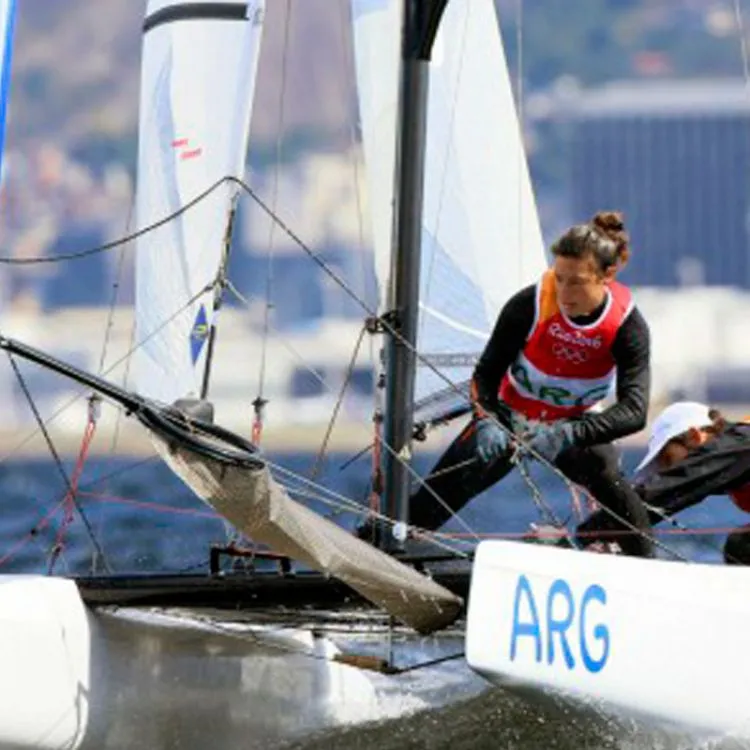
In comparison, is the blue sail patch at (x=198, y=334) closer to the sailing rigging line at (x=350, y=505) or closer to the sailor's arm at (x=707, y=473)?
the sailing rigging line at (x=350, y=505)

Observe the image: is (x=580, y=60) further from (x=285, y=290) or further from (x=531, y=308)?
(x=531, y=308)

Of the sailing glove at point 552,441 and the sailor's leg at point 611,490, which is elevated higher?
the sailing glove at point 552,441

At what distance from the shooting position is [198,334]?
6.36m

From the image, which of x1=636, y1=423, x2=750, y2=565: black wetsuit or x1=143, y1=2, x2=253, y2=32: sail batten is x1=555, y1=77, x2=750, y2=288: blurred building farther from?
x1=636, y1=423, x2=750, y2=565: black wetsuit

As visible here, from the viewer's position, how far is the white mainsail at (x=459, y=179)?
641 cm

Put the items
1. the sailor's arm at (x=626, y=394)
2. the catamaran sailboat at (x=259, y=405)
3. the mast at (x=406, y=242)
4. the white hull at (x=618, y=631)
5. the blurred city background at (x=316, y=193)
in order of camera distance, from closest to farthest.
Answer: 1. the white hull at (x=618, y=631)
2. the catamaran sailboat at (x=259, y=405)
3. the sailor's arm at (x=626, y=394)
4. the mast at (x=406, y=242)
5. the blurred city background at (x=316, y=193)

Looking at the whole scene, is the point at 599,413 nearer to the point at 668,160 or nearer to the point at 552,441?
the point at 552,441

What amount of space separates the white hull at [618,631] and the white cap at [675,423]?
0.52 meters

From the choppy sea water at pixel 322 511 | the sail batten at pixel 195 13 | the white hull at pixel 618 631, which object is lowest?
the choppy sea water at pixel 322 511

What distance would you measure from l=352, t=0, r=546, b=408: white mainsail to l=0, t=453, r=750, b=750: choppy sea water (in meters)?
0.46

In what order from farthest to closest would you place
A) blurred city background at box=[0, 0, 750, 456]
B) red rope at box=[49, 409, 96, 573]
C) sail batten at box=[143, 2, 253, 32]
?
blurred city background at box=[0, 0, 750, 456] < sail batten at box=[143, 2, 253, 32] < red rope at box=[49, 409, 96, 573]

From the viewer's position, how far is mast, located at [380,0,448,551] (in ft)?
Result: 18.5

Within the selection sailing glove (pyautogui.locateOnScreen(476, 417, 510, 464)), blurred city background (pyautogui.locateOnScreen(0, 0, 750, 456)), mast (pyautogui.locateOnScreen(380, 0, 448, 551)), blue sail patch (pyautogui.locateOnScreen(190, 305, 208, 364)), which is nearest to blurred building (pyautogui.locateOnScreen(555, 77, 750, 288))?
blurred city background (pyautogui.locateOnScreen(0, 0, 750, 456))

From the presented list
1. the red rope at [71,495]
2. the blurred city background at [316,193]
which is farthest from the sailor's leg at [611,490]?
the blurred city background at [316,193]
